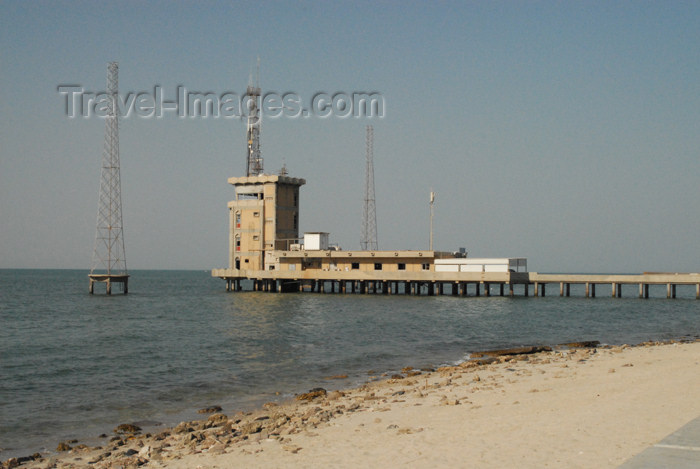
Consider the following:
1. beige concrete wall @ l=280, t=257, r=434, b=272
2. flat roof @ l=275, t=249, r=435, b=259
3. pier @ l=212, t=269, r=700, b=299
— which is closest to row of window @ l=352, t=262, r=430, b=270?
beige concrete wall @ l=280, t=257, r=434, b=272

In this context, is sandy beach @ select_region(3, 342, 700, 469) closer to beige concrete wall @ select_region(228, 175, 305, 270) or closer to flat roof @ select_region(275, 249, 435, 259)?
flat roof @ select_region(275, 249, 435, 259)

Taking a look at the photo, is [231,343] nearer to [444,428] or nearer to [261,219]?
[444,428]

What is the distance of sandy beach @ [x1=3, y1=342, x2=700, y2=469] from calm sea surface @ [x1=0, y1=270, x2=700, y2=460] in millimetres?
2571

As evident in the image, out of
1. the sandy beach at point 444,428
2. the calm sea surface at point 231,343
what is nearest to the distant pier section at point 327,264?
the calm sea surface at point 231,343

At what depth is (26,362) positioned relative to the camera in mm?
30719

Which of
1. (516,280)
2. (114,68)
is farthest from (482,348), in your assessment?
(114,68)

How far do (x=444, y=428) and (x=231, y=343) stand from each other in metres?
25.0

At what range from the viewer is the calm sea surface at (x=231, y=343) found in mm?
21094

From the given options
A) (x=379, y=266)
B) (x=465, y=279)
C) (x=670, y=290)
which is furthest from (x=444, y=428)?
(x=670, y=290)

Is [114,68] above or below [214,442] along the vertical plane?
above

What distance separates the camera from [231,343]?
37812 millimetres

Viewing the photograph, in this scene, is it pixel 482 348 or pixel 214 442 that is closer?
pixel 214 442

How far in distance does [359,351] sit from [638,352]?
516 inches

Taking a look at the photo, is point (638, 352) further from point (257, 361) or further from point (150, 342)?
point (150, 342)
